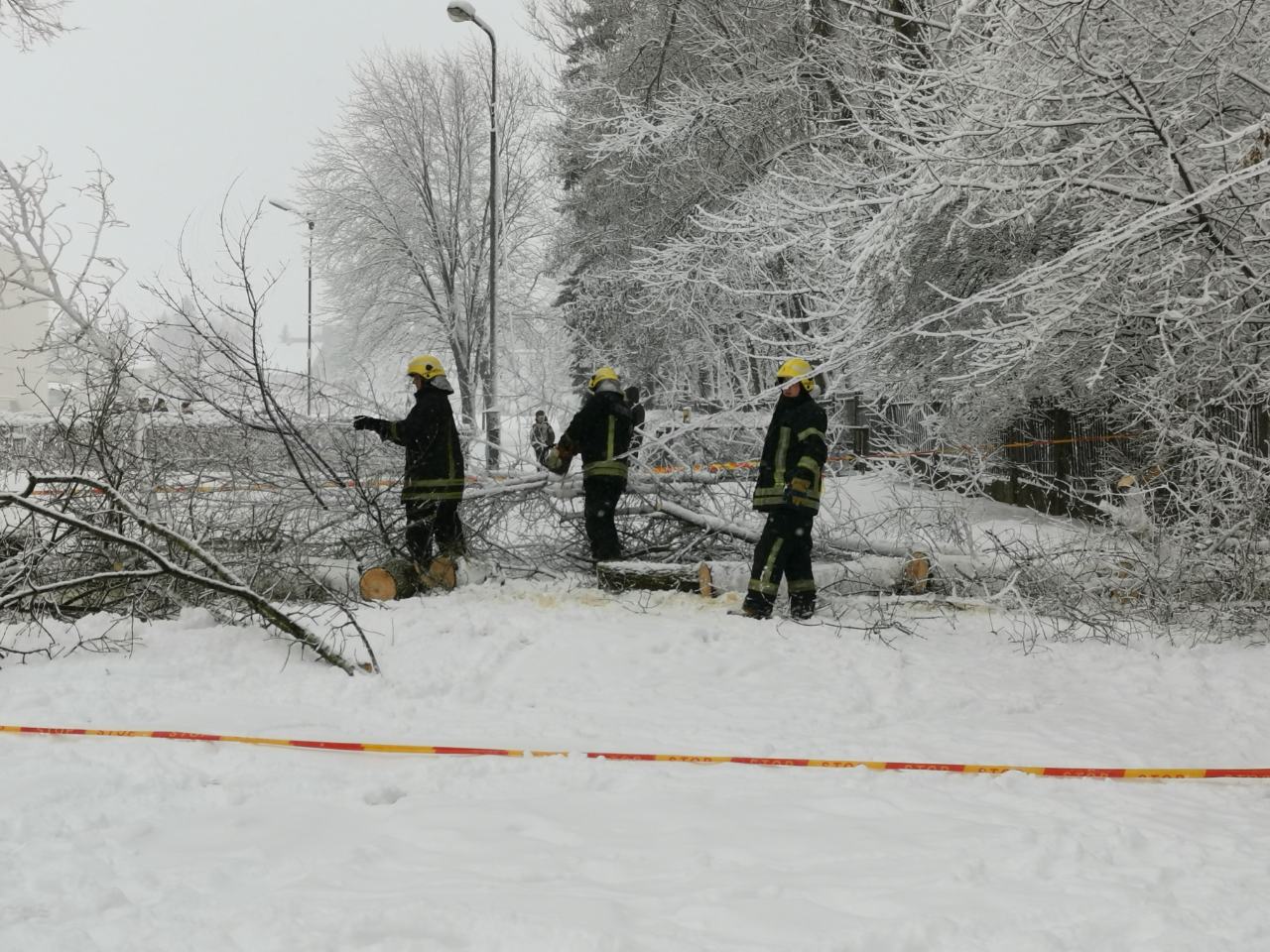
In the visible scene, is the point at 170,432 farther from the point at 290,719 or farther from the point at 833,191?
the point at 833,191

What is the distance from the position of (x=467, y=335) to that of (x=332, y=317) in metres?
5.24

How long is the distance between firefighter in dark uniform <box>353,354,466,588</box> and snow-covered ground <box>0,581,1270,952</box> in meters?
1.24

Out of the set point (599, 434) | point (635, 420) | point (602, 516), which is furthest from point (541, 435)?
point (602, 516)

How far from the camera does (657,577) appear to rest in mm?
7426

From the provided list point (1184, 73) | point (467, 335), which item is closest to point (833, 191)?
point (1184, 73)

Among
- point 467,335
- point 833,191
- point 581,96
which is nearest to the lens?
point 833,191

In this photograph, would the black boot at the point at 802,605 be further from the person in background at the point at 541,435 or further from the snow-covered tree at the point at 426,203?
the snow-covered tree at the point at 426,203

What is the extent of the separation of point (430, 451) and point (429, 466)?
110mm

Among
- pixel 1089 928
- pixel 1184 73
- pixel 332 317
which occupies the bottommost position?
pixel 1089 928

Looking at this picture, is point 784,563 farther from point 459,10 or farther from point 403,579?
point 459,10

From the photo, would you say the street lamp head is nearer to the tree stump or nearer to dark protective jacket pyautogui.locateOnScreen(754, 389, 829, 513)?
dark protective jacket pyautogui.locateOnScreen(754, 389, 829, 513)

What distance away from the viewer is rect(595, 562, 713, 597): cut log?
7.39 metres

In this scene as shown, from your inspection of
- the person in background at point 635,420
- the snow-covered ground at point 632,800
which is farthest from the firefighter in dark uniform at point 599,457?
the snow-covered ground at point 632,800

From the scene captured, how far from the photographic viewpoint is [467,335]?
2556 cm
